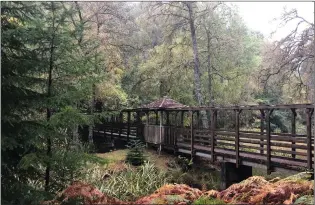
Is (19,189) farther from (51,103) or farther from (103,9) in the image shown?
(103,9)

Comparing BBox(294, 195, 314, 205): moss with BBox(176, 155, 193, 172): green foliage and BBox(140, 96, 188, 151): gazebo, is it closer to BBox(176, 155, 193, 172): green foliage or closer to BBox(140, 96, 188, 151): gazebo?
BBox(176, 155, 193, 172): green foliage

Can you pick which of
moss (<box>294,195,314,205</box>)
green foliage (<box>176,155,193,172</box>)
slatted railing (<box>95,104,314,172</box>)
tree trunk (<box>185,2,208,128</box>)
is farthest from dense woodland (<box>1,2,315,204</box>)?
green foliage (<box>176,155,193,172</box>)

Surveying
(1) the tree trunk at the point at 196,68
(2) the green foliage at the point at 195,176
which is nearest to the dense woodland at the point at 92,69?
(1) the tree trunk at the point at 196,68

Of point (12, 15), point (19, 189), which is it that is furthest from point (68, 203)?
point (12, 15)

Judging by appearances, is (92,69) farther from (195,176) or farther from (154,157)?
(154,157)

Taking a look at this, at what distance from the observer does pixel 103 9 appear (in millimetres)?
15906

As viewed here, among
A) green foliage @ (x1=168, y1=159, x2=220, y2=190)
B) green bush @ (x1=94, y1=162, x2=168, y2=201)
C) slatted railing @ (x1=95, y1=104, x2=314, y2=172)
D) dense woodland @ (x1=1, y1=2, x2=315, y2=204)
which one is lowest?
green foliage @ (x1=168, y1=159, x2=220, y2=190)

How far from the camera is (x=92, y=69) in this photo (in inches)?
215

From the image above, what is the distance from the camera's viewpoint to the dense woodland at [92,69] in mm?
4316

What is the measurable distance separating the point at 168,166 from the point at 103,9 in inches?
317

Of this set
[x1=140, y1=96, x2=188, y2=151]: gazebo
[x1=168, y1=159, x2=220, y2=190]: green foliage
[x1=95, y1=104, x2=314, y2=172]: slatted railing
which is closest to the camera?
[x1=95, y1=104, x2=314, y2=172]: slatted railing

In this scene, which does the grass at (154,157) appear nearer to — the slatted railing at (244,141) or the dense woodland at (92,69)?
the slatted railing at (244,141)

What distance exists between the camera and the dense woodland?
432 cm

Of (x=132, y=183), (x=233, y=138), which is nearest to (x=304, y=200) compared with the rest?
(x=132, y=183)
